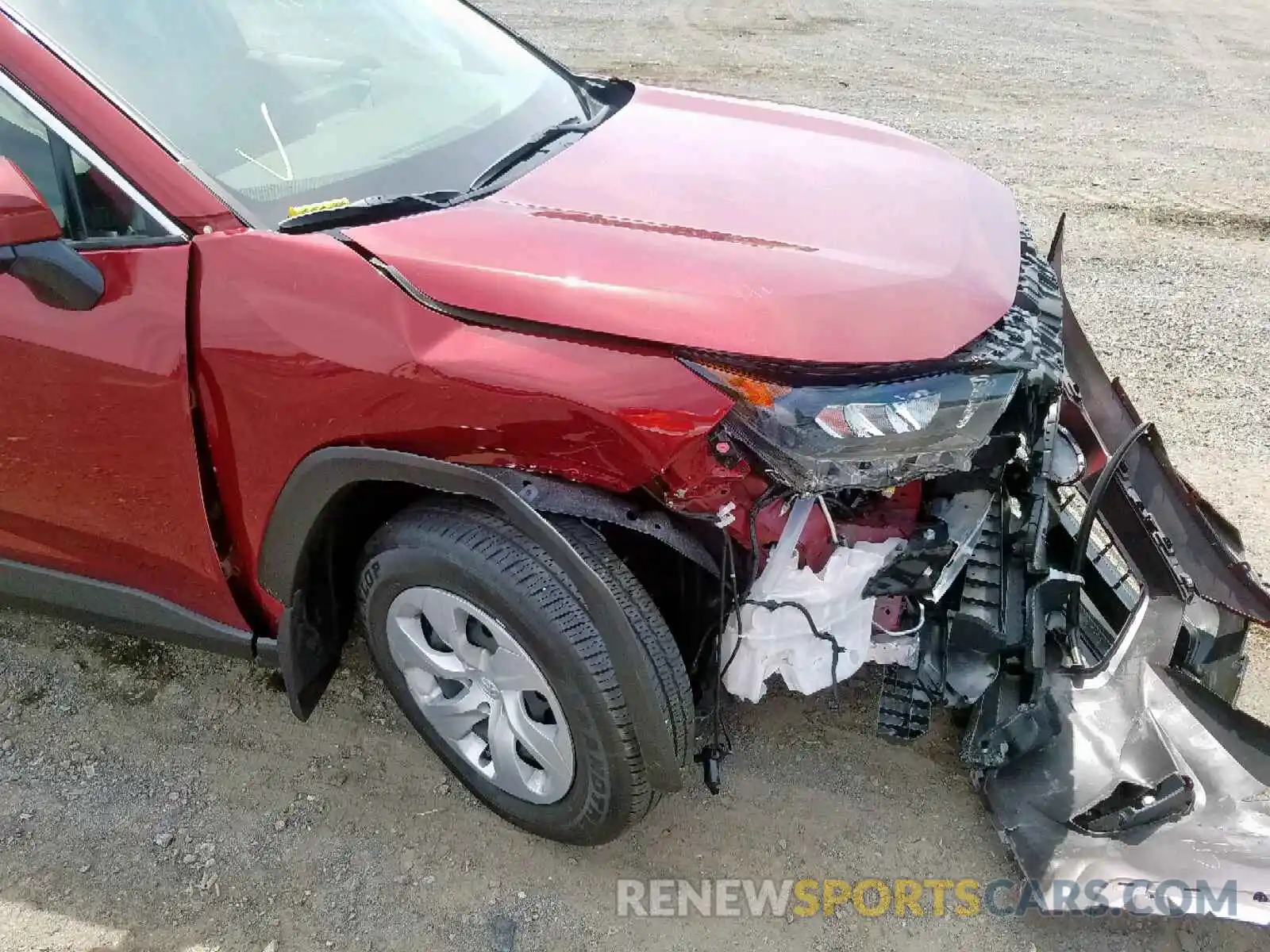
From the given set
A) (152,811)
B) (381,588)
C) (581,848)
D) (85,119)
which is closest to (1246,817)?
(581,848)

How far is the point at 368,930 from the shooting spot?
7.20 ft

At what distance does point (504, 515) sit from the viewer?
199 cm

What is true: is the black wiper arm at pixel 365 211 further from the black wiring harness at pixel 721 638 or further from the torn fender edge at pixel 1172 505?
the torn fender edge at pixel 1172 505

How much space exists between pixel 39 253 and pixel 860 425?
164cm

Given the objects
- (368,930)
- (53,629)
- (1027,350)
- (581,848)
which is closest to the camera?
(1027,350)

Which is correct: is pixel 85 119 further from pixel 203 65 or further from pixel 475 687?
pixel 475 687

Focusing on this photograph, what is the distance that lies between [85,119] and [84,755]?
1.61 meters

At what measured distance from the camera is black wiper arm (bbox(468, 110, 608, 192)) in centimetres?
231

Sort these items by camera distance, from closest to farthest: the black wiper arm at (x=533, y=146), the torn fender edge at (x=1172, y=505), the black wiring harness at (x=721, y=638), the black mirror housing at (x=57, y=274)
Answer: the black mirror housing at (x=57, y=274) → the black wiring harness at (x=721, y=638) → the torn fender edge at (x=1172, y=505) → the black wiper arm at (x=533, y=146)

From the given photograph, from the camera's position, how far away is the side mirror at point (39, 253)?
1.81 metres

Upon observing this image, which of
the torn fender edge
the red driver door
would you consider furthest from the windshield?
the torn fender edge

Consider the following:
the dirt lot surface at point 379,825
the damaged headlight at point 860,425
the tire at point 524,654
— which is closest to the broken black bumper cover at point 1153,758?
the dirt lot surface at point 379,825

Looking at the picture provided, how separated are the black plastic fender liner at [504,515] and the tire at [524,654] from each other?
24 millimetres

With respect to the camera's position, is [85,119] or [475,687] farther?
[475,687]
